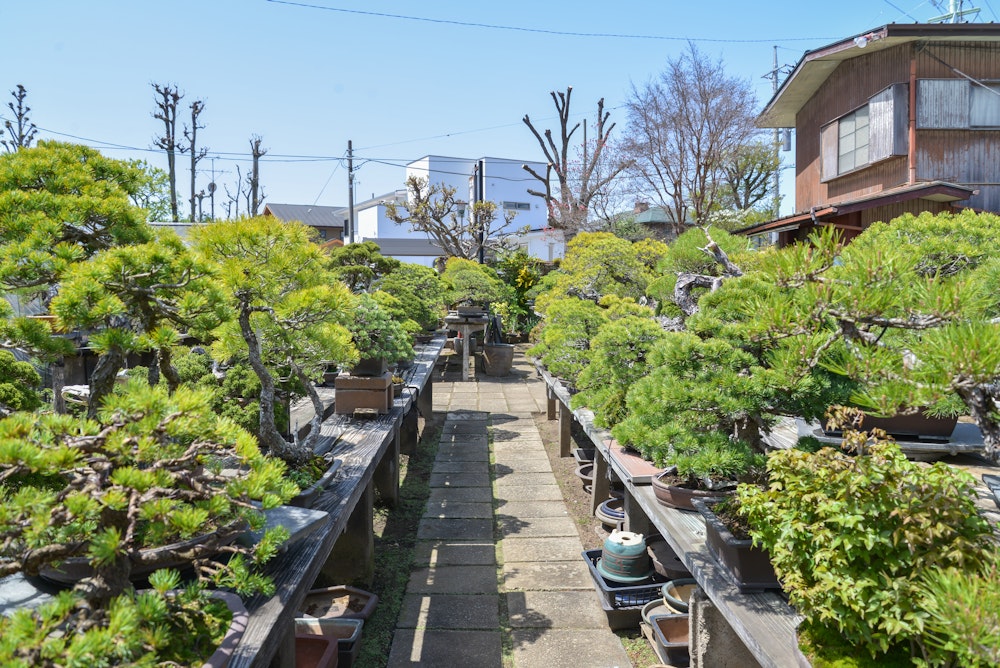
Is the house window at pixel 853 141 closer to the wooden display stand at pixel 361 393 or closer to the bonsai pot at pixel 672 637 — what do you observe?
the wooden display stand at pixel 361 393

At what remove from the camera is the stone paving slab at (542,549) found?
4.35 m

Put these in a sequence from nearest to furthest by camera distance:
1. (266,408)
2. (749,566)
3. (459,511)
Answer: (749,566) → (266,408) → (459,511)

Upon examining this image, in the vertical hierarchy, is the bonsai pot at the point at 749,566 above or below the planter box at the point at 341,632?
above

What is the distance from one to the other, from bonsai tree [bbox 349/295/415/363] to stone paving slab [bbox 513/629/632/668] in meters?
1.92

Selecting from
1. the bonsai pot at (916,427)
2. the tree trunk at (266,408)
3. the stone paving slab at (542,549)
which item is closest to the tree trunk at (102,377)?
the tree trunk at (266,408)

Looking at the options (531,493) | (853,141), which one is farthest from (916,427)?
(853,141)

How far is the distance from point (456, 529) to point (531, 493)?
40.0 inches

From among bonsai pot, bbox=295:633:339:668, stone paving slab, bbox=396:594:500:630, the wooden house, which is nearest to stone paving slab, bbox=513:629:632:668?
stone paving slab, bbox=396:594:500:630

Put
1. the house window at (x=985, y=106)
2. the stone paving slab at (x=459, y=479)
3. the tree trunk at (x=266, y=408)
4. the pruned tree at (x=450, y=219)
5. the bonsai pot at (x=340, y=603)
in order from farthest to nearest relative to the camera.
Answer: the pruned tree at (x=450, y=219) → the house window at (x=985, y=106) → the stone paving slab at (x=459, y=479) → the bonsai pot at (x=340, y=603) → the tree trunk at (x=266, y=408)

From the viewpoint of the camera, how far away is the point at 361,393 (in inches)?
175

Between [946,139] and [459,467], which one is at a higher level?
[946,139]

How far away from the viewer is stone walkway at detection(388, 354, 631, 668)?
3.25 metres

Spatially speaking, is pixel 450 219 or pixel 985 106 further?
pixel 450 219

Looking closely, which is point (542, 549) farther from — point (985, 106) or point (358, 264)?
point (985, 106)
